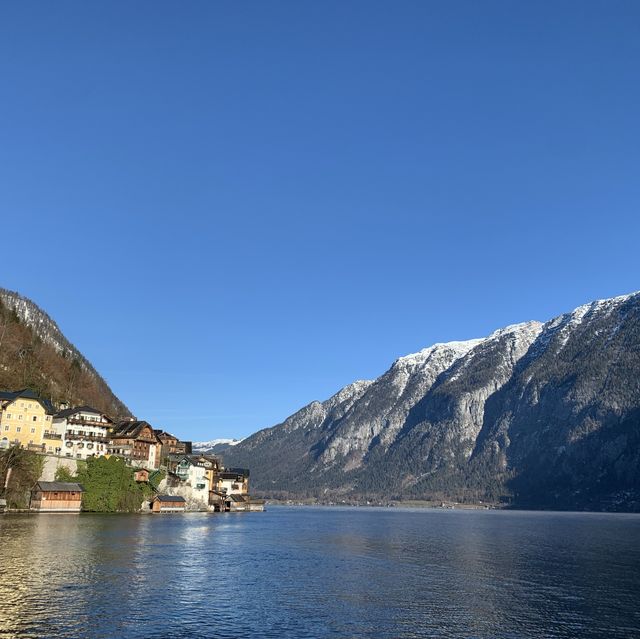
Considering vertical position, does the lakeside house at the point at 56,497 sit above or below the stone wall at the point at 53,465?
below

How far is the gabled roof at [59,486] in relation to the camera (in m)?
149

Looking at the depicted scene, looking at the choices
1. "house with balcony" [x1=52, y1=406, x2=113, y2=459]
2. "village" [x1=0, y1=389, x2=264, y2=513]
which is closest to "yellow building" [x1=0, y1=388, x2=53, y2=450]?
"village" [x1=0, y1=389, x2=264, y2=513]

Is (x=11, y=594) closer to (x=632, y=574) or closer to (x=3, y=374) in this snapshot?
(x=632, y=574)

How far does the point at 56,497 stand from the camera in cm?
15125

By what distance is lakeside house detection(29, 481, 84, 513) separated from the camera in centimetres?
14750

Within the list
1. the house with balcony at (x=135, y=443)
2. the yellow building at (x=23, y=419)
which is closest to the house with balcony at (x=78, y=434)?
the house with balcony at (x=135, y=443)

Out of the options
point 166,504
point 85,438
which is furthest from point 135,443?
point 166,504

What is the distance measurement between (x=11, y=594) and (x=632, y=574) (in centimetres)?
6654

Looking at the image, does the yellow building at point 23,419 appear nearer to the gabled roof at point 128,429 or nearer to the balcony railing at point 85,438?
the balcony railing at point 85,438

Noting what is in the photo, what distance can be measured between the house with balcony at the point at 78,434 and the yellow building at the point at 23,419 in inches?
159

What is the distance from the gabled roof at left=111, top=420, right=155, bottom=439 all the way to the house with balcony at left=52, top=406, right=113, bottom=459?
3.32 metres

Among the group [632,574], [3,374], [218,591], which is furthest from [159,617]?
[3,374]

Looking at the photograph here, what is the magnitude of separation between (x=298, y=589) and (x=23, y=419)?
12505 cm

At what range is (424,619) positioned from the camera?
159ft
